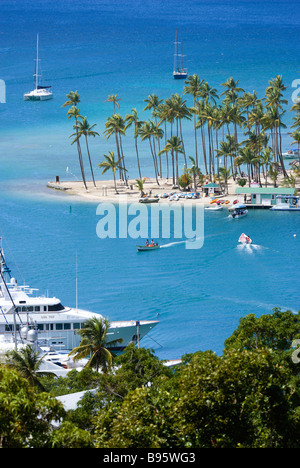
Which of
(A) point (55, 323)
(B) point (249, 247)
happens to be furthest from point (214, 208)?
(A) point (55, 323)

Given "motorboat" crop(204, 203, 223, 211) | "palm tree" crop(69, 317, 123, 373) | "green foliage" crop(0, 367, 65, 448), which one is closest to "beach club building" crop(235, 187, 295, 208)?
"motorboat" crop(204, 203, 223, 211)

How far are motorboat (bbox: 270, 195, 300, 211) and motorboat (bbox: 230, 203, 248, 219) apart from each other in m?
4.99

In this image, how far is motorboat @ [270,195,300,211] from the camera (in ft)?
384

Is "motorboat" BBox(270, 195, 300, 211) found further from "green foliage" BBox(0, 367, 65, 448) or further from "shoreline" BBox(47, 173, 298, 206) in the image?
"green foliage" BBox(0, 367, 65, 448)

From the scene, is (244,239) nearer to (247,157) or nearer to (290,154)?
(247,157)

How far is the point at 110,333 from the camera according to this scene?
2950 inches

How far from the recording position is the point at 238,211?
4496 inches

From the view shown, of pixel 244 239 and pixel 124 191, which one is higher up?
pixel 124 191

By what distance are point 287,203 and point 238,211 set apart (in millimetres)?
7795

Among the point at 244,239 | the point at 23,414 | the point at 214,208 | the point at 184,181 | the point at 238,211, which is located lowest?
the point at 244,239

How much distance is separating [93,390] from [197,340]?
28136 millimetres

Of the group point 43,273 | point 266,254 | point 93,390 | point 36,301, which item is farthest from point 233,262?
point 93,390
